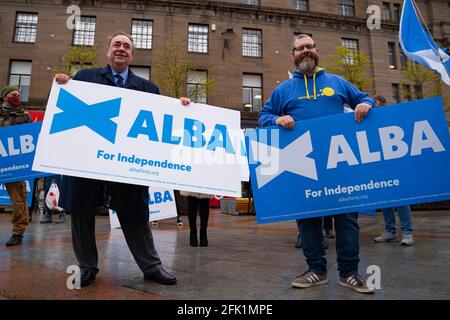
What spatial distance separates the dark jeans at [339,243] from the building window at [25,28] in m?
25.0

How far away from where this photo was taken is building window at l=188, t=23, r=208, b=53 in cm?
2327

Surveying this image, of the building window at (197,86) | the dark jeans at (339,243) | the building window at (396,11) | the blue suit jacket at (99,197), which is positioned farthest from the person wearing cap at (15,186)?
the building window at (396,11)

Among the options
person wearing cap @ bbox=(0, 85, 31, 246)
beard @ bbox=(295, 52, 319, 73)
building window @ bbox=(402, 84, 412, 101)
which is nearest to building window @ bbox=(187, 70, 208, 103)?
building window @ bbox=(402, 84, 412, 101)

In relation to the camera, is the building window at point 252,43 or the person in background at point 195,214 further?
the building window at point 252,43

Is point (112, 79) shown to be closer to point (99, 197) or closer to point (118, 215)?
point (99, 197)

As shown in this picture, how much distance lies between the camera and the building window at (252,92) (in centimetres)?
2359

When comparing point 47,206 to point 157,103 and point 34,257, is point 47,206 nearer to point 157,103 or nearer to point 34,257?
point 34,257

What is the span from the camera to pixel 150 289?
8.48 ft

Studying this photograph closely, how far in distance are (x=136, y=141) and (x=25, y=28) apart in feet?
80.9

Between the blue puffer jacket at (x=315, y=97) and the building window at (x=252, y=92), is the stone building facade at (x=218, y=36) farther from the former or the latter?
the blue puffer jacket at (x=315, y=97)

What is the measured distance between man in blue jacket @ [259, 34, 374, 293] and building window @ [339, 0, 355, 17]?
1074 inches

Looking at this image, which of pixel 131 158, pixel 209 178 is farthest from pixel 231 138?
pixel 131 158

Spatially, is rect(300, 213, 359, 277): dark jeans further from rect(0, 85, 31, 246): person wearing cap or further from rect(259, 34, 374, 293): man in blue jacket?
rect(0, 85, 31, 246): person wearing cap

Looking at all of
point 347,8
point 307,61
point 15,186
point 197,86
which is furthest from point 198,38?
point 307,61
